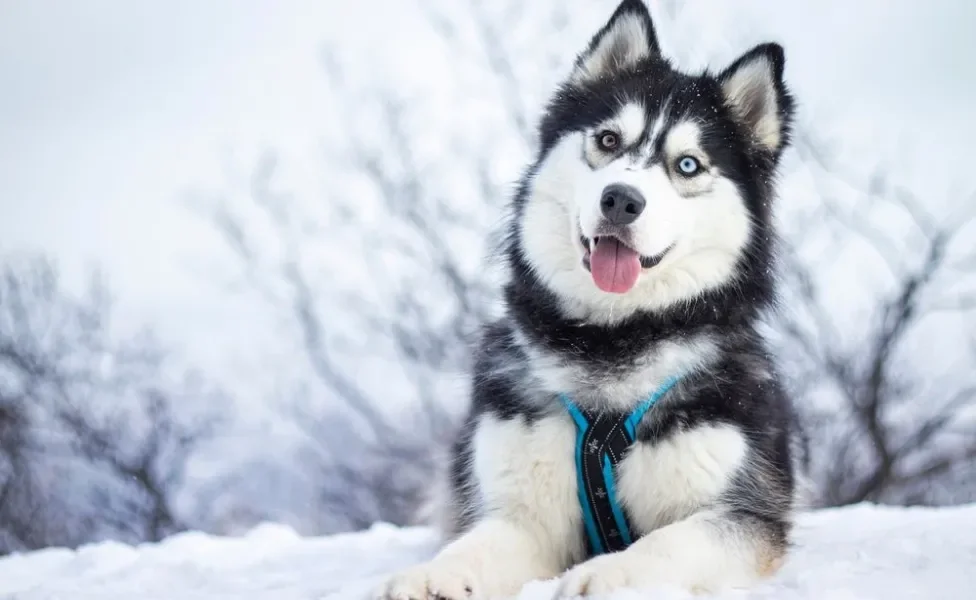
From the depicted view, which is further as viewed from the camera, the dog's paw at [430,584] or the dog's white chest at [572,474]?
the dog's white chest at [572,474]

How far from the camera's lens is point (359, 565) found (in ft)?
11.0

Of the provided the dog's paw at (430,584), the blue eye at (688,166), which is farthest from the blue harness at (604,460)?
the blue eye at (688,166)

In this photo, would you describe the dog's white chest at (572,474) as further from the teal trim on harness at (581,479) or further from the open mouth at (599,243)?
the open mouth at (599,243)

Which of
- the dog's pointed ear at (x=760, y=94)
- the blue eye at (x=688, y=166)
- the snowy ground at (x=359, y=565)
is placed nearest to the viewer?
the snowy ground at (x=359, y=565)

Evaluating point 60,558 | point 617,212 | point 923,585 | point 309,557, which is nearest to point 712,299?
point 617,212

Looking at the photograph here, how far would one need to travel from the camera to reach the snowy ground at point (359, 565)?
220 cm

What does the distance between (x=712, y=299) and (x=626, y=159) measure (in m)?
0.55

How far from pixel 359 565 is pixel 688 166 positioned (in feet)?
6.45

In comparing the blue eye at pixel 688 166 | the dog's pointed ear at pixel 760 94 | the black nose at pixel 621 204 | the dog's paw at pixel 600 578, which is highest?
the dog's pointed ear at pixel 760 94

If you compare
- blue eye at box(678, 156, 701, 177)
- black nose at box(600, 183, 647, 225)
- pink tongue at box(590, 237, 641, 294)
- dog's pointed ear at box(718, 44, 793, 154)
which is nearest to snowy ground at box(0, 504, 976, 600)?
pink tongue at box(590, 237, 641, 294)

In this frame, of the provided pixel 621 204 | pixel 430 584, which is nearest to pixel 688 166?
pixel 621 204

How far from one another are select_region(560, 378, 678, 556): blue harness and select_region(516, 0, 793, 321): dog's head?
0.38 meters

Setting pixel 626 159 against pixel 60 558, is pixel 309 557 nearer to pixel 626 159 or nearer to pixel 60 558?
pixel 60 558

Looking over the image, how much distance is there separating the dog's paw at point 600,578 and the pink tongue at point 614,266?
2.97 ft
